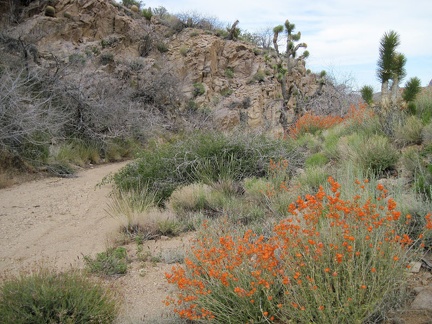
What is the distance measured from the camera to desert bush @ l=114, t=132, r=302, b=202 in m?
9.38

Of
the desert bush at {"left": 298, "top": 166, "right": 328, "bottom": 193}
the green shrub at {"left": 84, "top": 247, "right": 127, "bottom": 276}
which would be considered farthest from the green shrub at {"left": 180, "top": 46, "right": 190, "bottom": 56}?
the green shrub at {"left": 84, "top": 247, "right": 127, "bottom": 276}

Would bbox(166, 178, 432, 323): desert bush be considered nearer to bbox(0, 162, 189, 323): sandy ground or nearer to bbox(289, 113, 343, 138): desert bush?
bbox(0, 162, 189, 323): sandy ground

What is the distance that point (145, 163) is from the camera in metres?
9.94

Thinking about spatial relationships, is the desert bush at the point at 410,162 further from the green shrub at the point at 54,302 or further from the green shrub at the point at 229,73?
the green shrub at the point at 229,73

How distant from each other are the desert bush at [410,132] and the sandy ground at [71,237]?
15.1 ft

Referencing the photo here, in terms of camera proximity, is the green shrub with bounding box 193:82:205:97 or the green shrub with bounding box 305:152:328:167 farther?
the green shrub with bounding box 193:82:205:97

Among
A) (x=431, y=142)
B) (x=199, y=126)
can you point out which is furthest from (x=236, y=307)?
Result: (x=199, y=126)

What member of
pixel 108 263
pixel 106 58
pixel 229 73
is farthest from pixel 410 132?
pixel 229 73

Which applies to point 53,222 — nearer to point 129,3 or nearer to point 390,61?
point 390,61

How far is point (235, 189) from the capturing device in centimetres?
867

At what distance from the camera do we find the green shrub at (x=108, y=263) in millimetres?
5551

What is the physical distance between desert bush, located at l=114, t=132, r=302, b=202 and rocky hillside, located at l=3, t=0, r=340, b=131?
8125 mm

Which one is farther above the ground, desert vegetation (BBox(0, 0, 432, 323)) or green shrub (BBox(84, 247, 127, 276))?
desert vegetation (BBox(0, 0, 432, 323))

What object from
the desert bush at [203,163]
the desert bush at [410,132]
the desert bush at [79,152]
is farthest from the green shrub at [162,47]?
the desert bush at [410,132]
